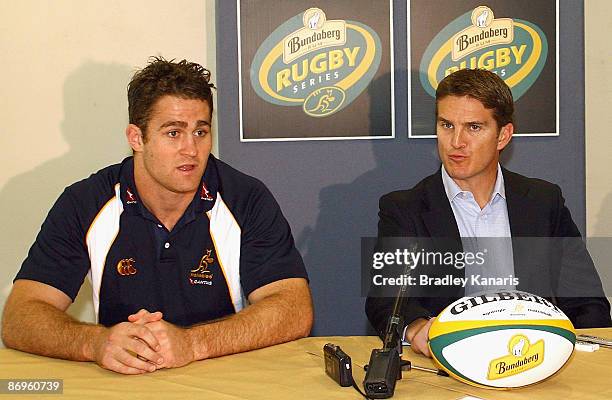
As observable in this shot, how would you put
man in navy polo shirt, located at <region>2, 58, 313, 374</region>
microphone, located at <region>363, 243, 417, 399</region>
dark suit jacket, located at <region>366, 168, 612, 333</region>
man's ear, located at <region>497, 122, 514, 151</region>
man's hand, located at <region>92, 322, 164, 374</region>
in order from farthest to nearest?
man's ear, located at <region>497, 122, 514, 151</region>
dark suit jacket, located at <region>366, 168, 612, 333</region>
man in navy polo shirt, located at <region>2, 58, 313, 374</region>
man's hand, located at <region>92, 322, 164, 374</region>
microphone, located at <region>363, 243, 417, 399</region>

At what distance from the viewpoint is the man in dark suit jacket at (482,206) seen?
8.74 feet

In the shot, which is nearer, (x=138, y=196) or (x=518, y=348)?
(x=518, y=348)

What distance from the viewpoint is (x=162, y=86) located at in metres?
2.32

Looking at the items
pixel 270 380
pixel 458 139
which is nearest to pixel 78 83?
pixel 458 139

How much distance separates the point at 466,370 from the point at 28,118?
2.38 m

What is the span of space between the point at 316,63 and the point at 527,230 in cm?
111

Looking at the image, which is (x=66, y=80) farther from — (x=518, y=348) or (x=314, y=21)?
(x=518, y=348)

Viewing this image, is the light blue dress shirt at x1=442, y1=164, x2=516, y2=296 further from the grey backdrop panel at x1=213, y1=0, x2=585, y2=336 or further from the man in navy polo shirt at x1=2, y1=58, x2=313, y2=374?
the man in navy polo shirt at x1=2, y1=58, x2=313, y2=374

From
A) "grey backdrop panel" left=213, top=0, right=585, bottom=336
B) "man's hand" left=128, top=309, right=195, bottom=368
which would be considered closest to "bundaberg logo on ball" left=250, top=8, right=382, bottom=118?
"grey backdrop panel" left=213, top=0, right=585, bottom=336

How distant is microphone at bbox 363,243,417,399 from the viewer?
60.4 inches

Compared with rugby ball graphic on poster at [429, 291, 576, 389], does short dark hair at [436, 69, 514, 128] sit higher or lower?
higher

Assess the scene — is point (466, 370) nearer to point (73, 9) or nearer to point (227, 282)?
Result: point (227, 282)

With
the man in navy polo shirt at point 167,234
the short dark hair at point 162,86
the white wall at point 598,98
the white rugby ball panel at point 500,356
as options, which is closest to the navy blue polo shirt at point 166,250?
the man in navy polo shirt at point 167,234

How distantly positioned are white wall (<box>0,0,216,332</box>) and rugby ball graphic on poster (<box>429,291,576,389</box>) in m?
2.04
